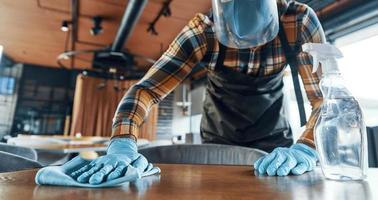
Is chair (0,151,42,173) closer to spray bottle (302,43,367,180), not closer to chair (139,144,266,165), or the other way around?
chair (139,144,266,165)

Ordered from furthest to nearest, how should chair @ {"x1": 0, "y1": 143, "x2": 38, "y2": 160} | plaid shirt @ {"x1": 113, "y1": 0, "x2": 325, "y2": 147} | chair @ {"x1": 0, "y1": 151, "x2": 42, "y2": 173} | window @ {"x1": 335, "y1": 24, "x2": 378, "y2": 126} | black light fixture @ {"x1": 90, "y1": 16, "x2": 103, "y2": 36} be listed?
black light fixture @ {"x1": 90, "y1": 16, "x2": 103, "y2": 36}, window @ {"x1": 335, "y1": 24, "x2": 378, "y2": 126}, chair @ {"x1": 0, "y1": 143, "x2": 38, "y2": 160}, plaid shirt @ {"x1": 113, "y1": 0, "x2": 325, "y2": 147}, chair @ {"x1": 0, "y1": 151, "x2": 42, "y2": 173}

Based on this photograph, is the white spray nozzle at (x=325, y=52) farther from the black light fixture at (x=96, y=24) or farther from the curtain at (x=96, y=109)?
the curtain at (x=96, y=109)

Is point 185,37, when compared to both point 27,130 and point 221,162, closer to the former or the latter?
point 221,162

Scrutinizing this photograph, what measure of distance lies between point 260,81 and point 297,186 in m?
0.85

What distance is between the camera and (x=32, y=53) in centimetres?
574

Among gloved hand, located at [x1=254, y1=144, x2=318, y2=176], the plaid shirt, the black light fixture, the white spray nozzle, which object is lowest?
gloved hand, located at [x1=254, y1=144, x2=318, y2=176]

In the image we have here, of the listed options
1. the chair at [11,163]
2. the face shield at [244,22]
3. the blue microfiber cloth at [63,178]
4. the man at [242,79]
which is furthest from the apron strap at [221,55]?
the chair at [11,163]

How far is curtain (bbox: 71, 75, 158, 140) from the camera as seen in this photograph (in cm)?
603

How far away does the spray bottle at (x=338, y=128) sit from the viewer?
2.09 feet

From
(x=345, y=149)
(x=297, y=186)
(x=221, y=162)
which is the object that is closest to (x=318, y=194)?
(x=297, y=186)

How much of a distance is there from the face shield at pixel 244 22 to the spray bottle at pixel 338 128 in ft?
1.10

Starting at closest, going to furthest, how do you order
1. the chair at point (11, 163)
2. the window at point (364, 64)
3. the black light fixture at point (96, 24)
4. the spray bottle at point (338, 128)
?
the spray bottle at point (338, 128) < the chair at point (11, 163) < the window at point (364, 64) < the black light fixture at point (96, 24)

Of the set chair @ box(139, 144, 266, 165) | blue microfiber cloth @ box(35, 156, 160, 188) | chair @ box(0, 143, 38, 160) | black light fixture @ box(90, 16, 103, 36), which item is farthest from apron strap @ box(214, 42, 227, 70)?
black light fixture @ box(90, 16, 103, 36)

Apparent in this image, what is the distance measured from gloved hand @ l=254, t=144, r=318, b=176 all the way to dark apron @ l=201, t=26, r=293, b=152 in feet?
1.81
